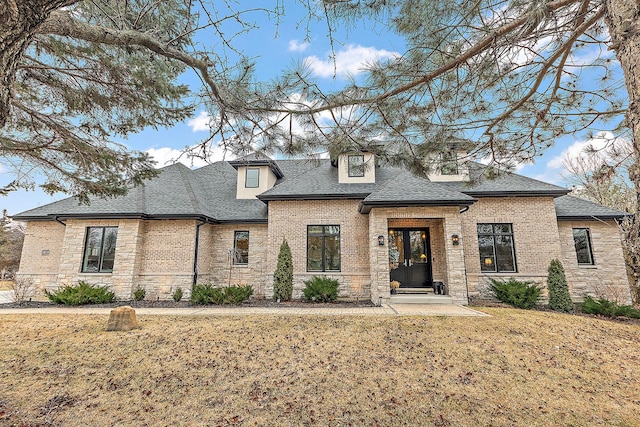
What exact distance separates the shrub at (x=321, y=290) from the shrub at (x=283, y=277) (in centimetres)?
67

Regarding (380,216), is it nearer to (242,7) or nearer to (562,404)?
(562,404)

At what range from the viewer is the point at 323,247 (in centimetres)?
1141

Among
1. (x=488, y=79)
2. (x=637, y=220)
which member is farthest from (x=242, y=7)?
(x=637, y=220)

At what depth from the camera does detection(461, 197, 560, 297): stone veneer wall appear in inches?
421

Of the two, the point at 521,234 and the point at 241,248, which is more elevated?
the point at 521,234

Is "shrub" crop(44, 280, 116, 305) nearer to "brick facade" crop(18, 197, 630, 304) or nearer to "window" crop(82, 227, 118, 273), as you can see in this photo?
"brick facade" crop(18, 197, 630, 304)

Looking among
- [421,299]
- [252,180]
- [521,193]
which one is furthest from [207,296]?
[521,193]

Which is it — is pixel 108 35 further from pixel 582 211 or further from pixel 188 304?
pixel 582 211

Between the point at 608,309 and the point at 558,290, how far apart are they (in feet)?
4.04

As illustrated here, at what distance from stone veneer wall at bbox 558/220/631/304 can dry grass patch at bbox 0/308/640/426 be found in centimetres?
420

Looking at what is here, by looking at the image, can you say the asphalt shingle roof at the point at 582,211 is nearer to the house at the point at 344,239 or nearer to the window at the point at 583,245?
the house at the point at 344,239

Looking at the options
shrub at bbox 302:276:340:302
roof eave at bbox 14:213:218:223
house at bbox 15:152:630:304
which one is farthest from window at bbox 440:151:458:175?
roof eave at bbox 14:213:218:223

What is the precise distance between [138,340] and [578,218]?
14662 mm

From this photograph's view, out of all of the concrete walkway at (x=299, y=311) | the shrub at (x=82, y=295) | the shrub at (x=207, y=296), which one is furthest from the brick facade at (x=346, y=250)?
the concrete walkway at (x=299, y=311)
